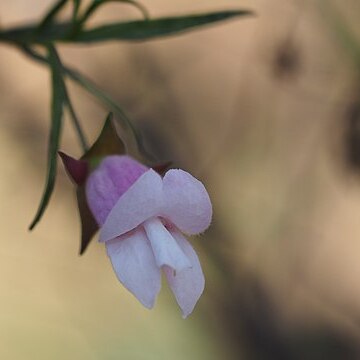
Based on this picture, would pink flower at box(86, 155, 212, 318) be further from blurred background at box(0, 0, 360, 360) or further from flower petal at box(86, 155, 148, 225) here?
blurred background at box(0, 0, 360, 360)

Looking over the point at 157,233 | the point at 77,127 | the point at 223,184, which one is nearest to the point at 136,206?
the point at 157,233

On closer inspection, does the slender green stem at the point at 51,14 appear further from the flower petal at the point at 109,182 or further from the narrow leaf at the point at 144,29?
the flower petal at the point at 109,182

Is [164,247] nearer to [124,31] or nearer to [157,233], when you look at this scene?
[157,233]

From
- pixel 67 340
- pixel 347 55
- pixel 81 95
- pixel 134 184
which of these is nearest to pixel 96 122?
pixel 81 95

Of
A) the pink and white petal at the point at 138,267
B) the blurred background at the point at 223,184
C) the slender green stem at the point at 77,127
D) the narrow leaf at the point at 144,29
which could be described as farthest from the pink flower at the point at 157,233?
the blurred background at the point at 223,184

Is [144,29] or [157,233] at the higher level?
[144,29]

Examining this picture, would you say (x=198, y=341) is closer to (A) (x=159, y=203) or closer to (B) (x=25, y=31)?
(B) (x=25, y=31)

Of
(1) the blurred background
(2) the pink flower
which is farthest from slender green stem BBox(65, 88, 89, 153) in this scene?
(1) the blurred background
